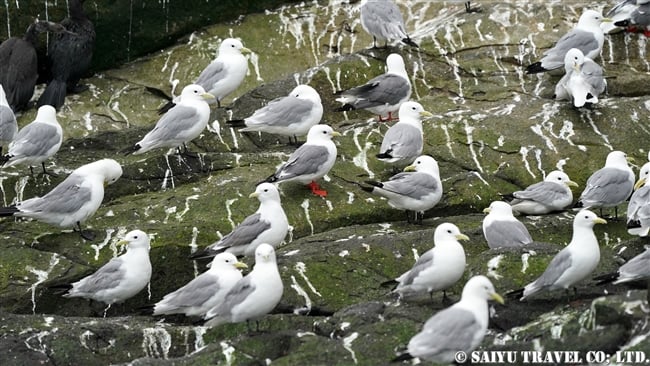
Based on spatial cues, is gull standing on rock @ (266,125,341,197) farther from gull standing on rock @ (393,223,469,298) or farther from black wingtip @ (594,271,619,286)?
black wingtip @ (594,271,619,286)

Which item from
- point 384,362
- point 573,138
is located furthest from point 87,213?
point 573,138

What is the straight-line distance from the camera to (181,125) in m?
15.5

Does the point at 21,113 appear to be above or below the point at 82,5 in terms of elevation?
below

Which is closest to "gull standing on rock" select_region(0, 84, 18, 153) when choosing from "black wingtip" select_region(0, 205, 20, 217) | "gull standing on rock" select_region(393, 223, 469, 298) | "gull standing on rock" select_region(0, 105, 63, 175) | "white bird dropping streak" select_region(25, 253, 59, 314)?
"gull standing on rock" select_region(0, 105, 63, 175)

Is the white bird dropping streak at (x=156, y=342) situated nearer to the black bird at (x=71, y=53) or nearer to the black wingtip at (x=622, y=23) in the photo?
the black bird at (x=71, y=53)

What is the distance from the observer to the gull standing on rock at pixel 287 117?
51.7 ft

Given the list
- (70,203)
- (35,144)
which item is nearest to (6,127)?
(35,144)

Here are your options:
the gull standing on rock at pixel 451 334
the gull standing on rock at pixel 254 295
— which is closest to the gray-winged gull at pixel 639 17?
the gull standing on rock at pixel 254 295

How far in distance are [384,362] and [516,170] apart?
5.82 m

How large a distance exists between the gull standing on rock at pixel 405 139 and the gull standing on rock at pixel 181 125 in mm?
2275

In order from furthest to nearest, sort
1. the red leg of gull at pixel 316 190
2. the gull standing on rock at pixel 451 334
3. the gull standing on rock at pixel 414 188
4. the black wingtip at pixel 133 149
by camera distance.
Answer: the black wingtip at pixel 133 149
the red leg of gull at pixel 316 190
the gull standing on rock at pixel 414 188
the gull standing on rock at pixel 451 334

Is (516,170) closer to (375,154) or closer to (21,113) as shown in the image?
(375,154)

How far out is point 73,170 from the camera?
15977 millimetres

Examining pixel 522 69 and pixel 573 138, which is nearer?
pixel 573 138
